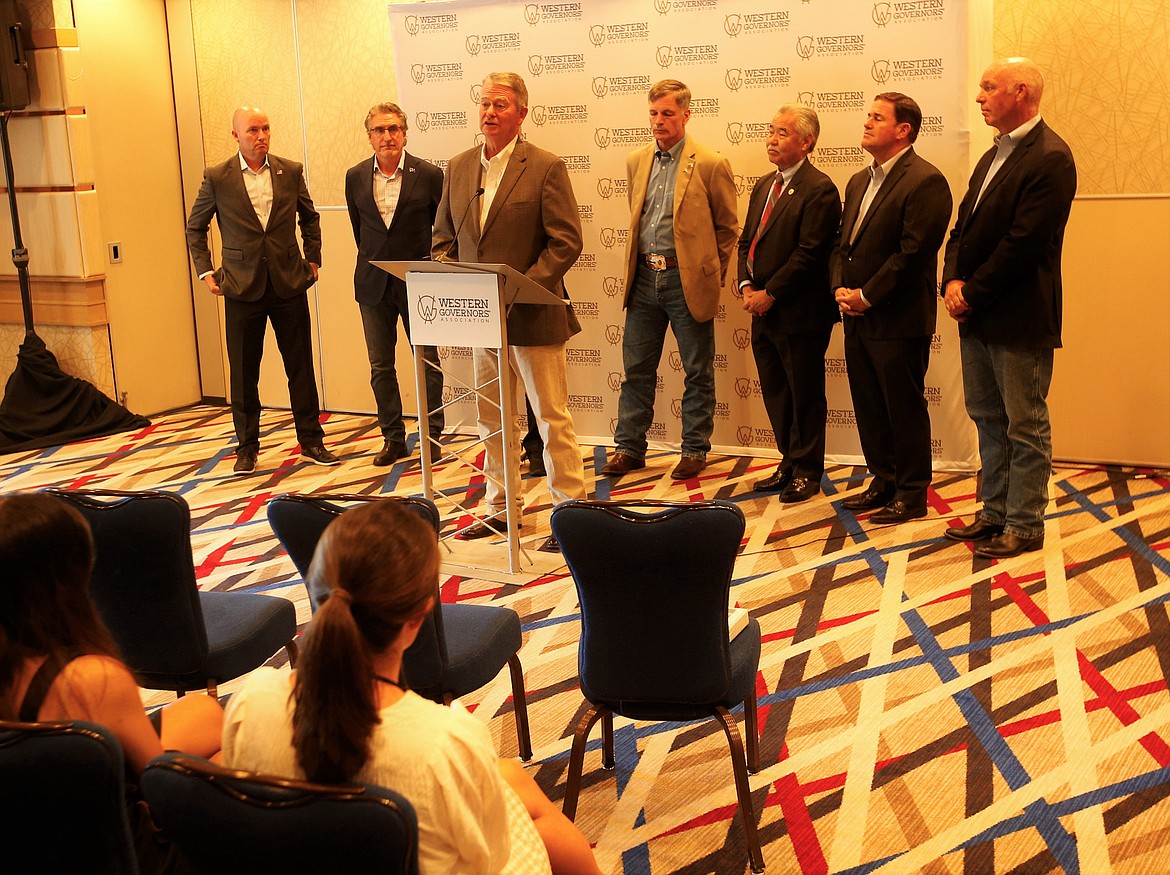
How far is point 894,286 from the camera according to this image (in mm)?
5230

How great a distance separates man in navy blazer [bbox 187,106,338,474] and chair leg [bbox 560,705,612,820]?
13.7 feet

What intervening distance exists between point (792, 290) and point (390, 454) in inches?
98.6

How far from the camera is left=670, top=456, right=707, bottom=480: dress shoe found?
6336mm

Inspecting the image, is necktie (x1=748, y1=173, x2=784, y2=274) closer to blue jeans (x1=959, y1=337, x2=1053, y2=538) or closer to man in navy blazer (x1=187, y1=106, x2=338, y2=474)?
blue jeans (x1=959, y1=337, x2=1053, y2=538)

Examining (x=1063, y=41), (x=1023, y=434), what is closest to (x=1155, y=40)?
(x=1063, y=41)

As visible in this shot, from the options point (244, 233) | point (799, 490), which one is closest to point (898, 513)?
point (799, 490)

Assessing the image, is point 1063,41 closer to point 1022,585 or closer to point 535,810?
point 1022,585

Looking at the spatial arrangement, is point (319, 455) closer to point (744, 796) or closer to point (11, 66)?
point (11, 66)

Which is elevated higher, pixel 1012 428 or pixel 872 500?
pixel 1012 428

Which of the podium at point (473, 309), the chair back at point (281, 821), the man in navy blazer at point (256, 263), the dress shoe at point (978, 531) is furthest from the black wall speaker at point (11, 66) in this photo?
the chair back at point (281, 821)

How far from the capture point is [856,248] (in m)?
5.38

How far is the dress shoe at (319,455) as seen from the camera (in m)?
6.93

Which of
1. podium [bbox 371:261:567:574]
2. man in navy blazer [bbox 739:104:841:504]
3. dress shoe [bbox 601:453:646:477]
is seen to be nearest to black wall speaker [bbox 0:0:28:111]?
podium [bbox 371:261:567:574]

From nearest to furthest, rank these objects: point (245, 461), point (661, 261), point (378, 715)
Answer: point (378, 715) < point (661, 261) < point (245, 461)
